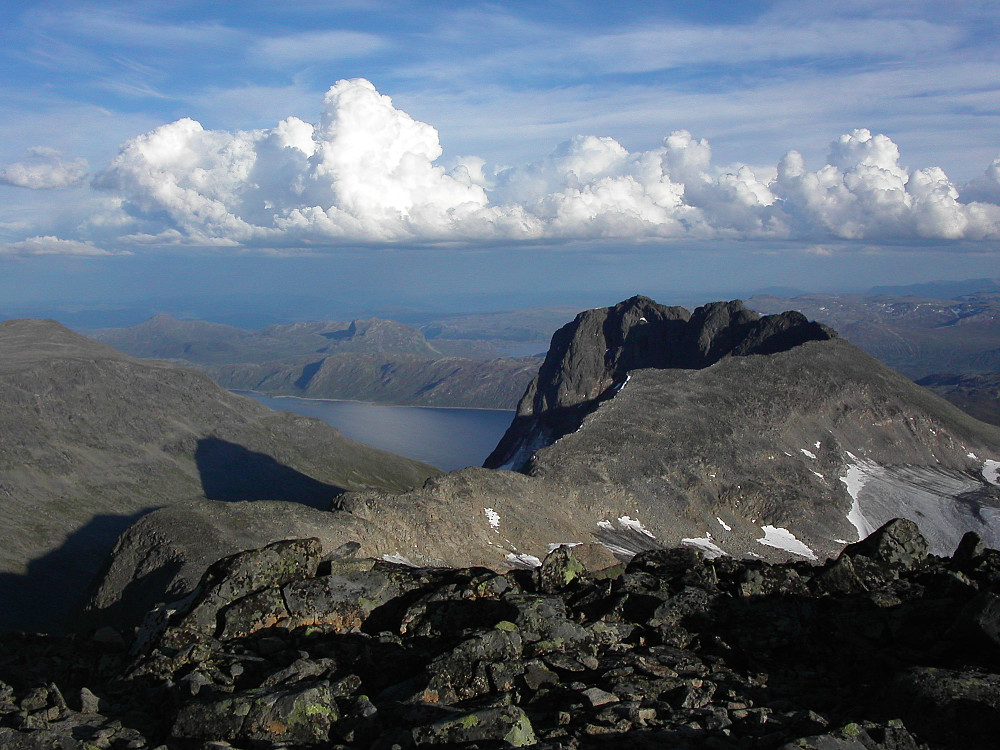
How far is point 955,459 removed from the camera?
409 feet

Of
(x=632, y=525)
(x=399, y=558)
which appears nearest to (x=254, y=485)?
(x=632, y=525)

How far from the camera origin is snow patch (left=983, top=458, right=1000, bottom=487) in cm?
11762

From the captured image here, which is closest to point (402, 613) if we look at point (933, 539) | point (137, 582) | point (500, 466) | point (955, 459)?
point (137, 582)

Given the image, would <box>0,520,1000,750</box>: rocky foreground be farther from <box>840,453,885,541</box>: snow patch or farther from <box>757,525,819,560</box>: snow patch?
<box>840,453,885,541</box>: snow patch

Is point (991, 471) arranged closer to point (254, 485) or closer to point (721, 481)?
point (721, 481)

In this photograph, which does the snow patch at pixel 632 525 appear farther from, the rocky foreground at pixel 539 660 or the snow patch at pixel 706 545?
the rocky foreground at pixel 539 660

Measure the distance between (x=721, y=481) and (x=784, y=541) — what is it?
1232cm

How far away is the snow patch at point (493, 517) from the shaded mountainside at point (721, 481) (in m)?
0.20

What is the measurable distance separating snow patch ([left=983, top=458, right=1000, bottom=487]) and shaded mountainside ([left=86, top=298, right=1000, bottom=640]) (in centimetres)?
54

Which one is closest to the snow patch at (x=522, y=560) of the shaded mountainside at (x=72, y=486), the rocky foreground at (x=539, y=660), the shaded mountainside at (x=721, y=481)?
the shaded mountainside at (x=721, y=481)

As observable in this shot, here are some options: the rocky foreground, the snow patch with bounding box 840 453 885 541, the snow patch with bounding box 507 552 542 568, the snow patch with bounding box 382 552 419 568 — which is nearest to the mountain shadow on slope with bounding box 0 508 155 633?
the snow patch with bounding box 382 552 419 568

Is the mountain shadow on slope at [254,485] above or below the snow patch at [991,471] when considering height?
below

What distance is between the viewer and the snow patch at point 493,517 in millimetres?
74438

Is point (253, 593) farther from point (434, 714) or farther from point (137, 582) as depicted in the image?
point (137, 582)
